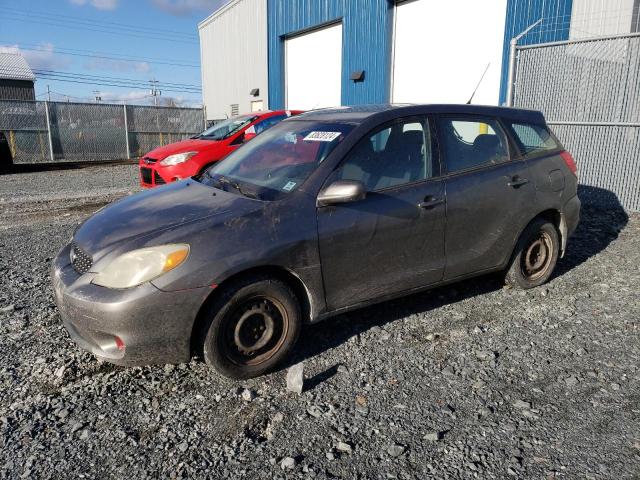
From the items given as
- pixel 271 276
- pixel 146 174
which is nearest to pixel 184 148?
pixel 146 174

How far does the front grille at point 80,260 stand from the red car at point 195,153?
503 centimetres

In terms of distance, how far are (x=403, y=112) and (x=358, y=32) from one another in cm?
1147

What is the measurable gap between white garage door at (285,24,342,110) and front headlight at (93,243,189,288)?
13.7 meters

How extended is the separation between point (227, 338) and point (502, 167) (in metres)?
2.73

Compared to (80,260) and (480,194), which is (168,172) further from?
(480,194)

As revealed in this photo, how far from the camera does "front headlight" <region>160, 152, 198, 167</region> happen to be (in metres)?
8.55

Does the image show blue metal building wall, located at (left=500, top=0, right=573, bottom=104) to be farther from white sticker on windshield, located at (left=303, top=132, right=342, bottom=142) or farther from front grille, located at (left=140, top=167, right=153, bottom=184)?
white sticker on windshield, located at (left=303, top=132, right=342, bottom=142)

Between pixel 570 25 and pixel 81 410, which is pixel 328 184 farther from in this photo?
pixel 570 25

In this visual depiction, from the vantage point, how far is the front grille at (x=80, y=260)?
304 cm

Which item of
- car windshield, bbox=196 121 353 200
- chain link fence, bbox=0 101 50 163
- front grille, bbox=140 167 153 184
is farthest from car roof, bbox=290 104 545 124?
chain link fence, bbox=0 101 50 163

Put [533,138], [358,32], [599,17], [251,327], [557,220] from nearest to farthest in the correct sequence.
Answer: [251,327], [533,138], [557,220], [599,17], [358,32]

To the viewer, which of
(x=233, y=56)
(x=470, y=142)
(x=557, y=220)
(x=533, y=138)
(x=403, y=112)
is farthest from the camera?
(x=233, y=56)

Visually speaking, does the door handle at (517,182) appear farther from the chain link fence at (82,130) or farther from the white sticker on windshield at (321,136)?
the chain link fence at (82,130)

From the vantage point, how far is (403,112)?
383cm
